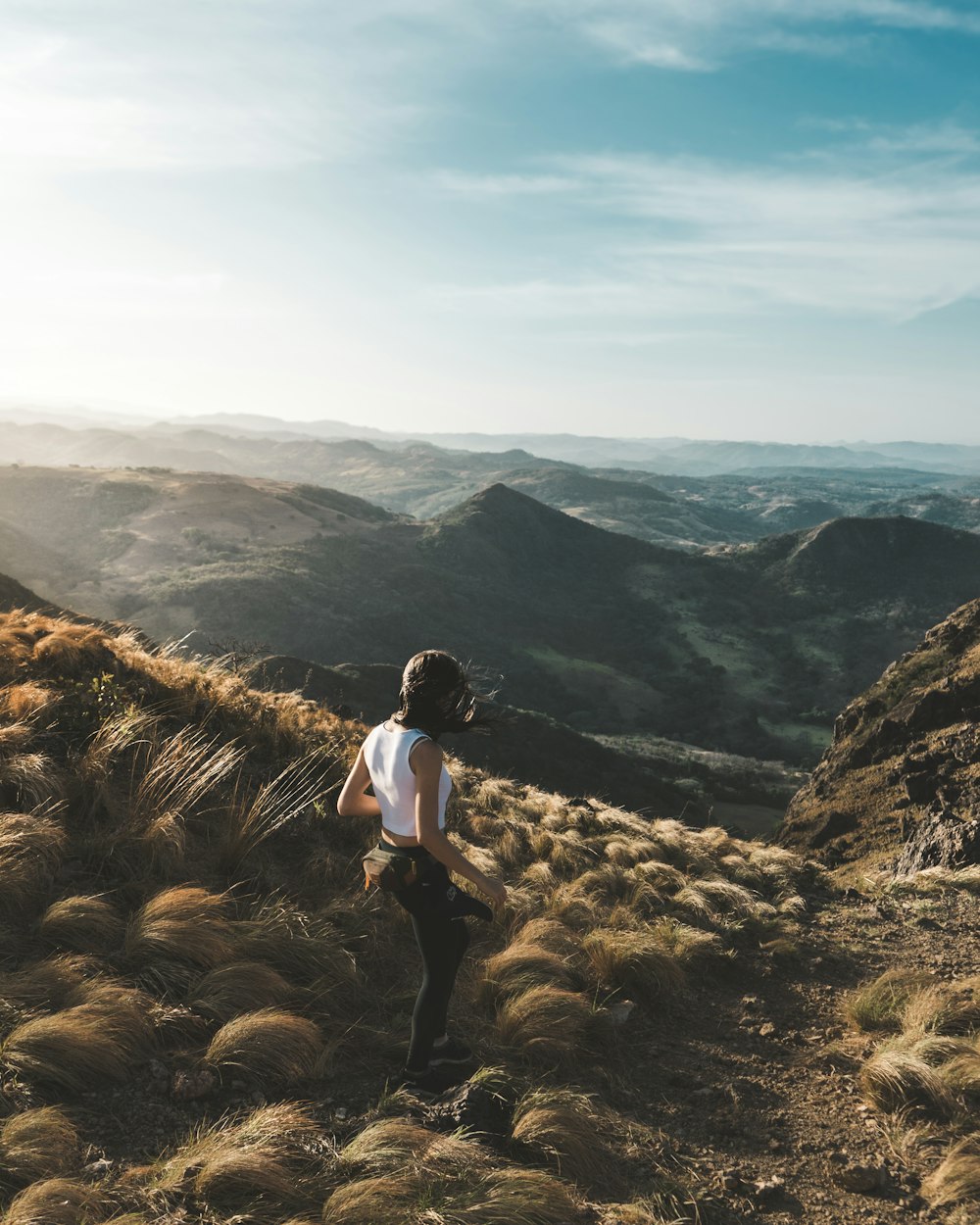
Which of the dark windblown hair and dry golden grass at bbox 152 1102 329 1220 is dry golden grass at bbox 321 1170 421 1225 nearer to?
dry golden grass at bbox 152 1102 329 1220

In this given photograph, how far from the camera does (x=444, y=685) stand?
3.14 m

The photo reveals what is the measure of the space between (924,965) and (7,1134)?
→ 628cm

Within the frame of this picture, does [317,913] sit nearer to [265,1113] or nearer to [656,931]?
[265,1113]

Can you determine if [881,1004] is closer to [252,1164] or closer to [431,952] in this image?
[431,952]

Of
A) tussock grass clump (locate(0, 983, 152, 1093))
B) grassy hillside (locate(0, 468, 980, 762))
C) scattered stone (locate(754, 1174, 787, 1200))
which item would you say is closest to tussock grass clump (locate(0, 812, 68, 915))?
tussock grass clump (locate(0, 983, 152, 1093))

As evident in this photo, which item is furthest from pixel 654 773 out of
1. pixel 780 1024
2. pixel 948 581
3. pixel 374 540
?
pixel 948 581

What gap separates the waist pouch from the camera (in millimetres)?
3141

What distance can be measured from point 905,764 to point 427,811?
39.0 ft

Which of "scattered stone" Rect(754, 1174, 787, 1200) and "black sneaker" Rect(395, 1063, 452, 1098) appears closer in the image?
"scattered stone" Rect(754, 1174, 787, 1200)

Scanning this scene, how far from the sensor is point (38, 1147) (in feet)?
8.74

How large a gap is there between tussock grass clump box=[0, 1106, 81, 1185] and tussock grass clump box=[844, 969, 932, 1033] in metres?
4.42

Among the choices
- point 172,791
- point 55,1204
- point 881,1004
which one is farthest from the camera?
point 172,791

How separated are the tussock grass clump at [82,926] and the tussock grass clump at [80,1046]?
56 cm

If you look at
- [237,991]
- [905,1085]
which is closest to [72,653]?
[237,991]
